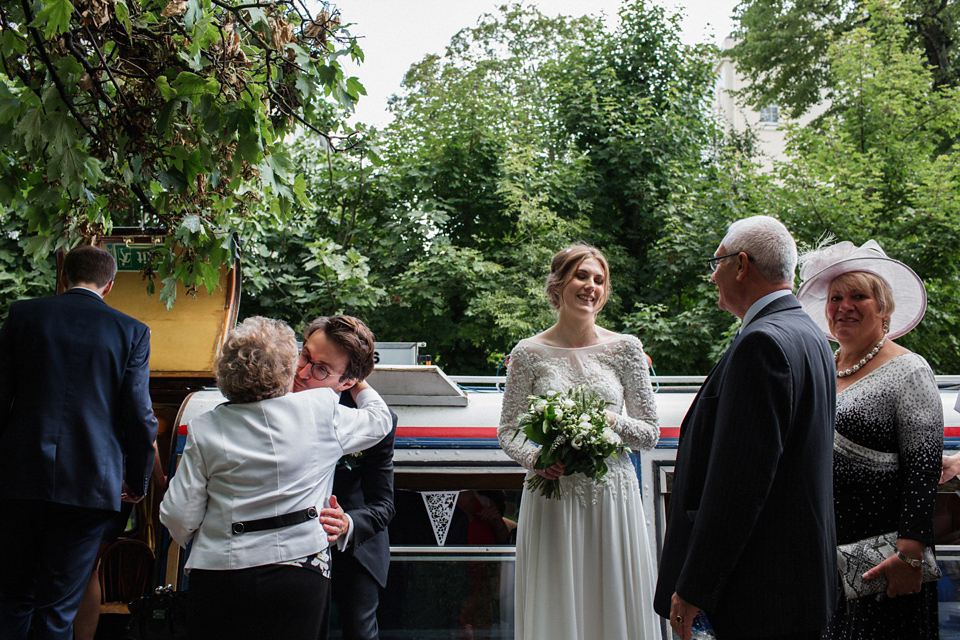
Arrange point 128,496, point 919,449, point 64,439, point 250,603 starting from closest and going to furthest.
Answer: point 250,603
point 919,449
point 64,439
point 128,496

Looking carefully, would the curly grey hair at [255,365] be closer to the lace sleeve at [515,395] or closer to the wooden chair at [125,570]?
the lace sleeve at [515,395]

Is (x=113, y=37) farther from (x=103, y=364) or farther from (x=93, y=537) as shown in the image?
(x=93, y=537)

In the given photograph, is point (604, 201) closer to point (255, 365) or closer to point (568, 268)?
point (568, 268)

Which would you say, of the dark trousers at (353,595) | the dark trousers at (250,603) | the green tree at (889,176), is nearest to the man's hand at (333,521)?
the dark trousers at (250,603)

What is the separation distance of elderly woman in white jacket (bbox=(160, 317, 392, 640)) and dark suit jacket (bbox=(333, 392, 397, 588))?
1.29ft

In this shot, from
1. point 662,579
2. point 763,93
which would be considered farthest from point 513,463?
point 763,93

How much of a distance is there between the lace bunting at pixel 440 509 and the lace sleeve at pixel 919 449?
202 cm

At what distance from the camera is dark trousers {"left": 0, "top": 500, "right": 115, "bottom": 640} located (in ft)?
10.8

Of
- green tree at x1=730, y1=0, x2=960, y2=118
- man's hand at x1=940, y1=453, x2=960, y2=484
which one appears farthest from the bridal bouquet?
green tree at x1=730, y1=0, x2=960, y2=118

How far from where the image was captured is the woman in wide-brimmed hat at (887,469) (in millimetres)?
2598

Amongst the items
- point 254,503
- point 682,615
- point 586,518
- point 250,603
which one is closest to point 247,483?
point 254,503

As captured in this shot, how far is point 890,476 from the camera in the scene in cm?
271

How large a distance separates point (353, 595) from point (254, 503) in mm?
794

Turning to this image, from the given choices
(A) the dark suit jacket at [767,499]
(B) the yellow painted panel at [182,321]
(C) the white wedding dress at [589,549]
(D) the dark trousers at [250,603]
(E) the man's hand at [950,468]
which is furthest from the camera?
(B) the yellow painted panel at [182,321]
